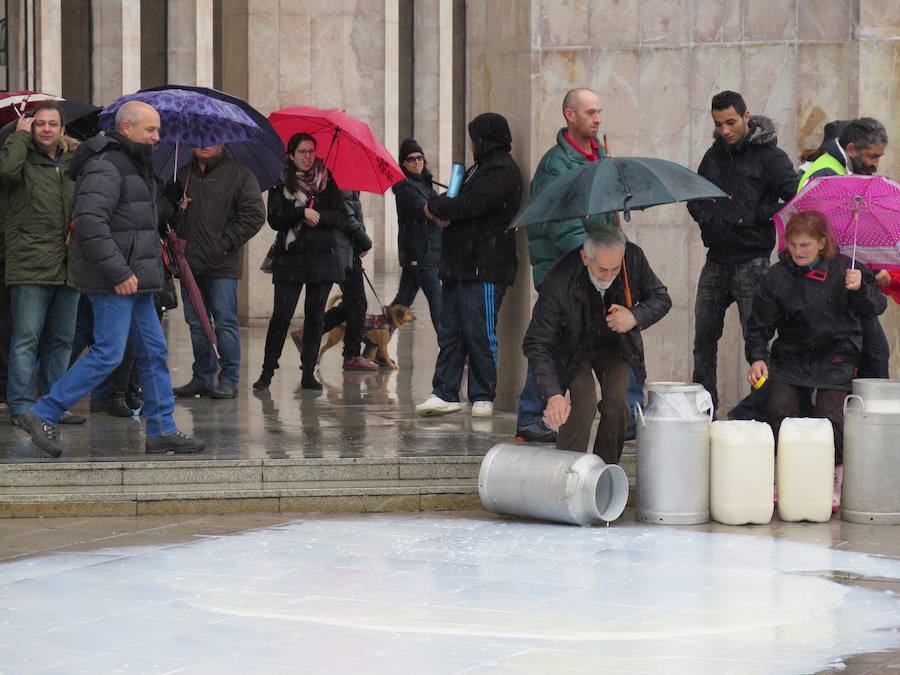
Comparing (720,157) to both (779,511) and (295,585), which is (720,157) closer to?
(779,511)

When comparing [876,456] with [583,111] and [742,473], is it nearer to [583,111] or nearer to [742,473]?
[742,473]

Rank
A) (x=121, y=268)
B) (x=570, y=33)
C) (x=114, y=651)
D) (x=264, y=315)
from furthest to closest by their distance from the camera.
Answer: (x=264, y=315), (x=570, y=33), (x=121, y=268), (x=114, y=651)

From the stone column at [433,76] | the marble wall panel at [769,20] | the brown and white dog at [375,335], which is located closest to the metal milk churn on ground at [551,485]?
the marble wall panel at [769,20]

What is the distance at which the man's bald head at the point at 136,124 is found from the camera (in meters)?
9.01

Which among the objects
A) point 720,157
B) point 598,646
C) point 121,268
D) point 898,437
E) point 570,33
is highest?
point 570,33

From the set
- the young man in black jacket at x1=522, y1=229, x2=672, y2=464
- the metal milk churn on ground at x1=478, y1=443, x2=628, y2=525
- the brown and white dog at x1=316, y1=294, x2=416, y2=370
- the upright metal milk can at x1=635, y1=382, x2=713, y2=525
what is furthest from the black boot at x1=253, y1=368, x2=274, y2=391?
the upright metal milk can at x1=635, y1=382, x2=713, y2=525

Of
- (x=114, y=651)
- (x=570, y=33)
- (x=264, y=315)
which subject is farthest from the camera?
(x=264, y=315)

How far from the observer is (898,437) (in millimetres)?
8523

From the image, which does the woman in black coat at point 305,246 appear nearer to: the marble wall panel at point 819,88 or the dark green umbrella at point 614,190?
the marble wall panel at point 819,88

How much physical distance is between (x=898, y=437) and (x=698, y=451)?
103 centimetres

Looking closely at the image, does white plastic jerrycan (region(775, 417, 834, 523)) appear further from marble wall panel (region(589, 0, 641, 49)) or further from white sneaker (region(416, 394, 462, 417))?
marble wall panel (region(589, 0, 641, 49))

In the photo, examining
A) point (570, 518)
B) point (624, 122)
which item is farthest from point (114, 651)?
point (624, 122)

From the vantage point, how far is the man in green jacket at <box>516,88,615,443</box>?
9.84 meters

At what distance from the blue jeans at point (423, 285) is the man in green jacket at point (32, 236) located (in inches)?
184
